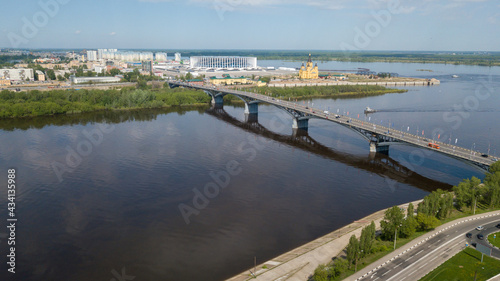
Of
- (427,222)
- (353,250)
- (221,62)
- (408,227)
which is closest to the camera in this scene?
(353,250)

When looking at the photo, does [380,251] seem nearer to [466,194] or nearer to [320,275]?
[320,275]

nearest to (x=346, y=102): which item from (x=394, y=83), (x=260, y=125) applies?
(x=260, y=125)

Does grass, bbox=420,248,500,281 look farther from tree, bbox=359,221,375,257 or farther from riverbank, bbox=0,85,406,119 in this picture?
riverbank, bbox=0,85,406,119

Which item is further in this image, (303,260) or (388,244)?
(388,244)

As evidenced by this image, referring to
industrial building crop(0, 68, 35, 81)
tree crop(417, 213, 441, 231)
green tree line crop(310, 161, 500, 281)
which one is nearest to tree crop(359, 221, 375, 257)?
green tree line crop(310, 161, 500, 281)

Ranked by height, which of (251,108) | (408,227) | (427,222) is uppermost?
(251,108)

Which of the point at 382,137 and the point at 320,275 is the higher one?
the point at 382,137

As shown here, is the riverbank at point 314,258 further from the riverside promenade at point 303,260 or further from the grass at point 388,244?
the grass at point 388,244

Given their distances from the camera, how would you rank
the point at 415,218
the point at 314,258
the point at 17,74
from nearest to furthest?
1. the point at 314,258
2. the point at 415,218
3. the point at 17,74

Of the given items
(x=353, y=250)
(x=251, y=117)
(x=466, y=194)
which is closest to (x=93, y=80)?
(x=251, y=117)
